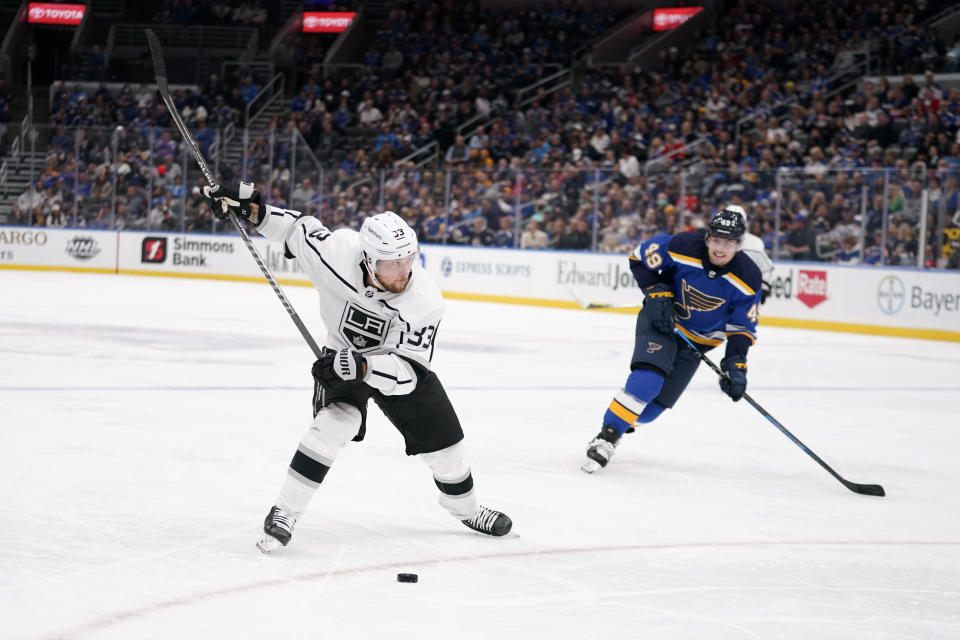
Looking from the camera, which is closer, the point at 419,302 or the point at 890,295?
the point at 419,302

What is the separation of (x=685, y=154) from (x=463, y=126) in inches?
189

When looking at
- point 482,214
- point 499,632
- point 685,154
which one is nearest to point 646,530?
point 499,632

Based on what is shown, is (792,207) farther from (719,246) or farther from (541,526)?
(541,526)

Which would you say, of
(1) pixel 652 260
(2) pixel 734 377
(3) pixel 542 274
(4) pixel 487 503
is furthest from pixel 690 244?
(3) pixel 542 274

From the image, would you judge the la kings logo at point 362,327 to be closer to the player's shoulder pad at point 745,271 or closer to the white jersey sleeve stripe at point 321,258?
the white jersey sleeve stripe at point 321,258

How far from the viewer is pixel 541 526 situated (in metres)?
4.14

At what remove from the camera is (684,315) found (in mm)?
5422

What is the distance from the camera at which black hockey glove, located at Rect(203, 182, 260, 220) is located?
3.92 meters

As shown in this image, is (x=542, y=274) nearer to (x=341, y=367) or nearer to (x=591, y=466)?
(x=591, y=466)

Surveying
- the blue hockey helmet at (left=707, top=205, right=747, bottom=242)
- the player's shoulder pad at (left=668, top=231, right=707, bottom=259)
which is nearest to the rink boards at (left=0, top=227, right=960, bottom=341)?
the player's shoulder pad at (left=668, top=231, right=707, bottom=259)

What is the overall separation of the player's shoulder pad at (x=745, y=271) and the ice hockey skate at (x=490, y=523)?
1826 millimetres

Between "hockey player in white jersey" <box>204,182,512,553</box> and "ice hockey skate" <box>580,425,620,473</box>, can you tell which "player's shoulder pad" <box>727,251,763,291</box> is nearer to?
"ice hockey skate" <box>580,425,620,473</box>

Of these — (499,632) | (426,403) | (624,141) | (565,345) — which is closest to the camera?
(499,632)

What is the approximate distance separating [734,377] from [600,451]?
0.64 m
